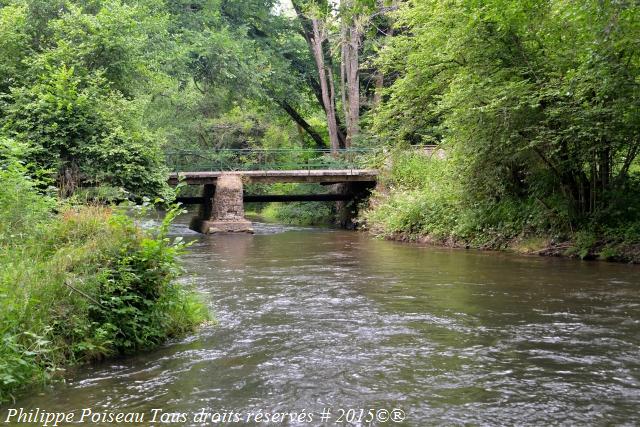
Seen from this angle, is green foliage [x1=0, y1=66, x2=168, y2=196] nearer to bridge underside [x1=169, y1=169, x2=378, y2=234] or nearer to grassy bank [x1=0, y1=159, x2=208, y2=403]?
grassy bank [x1=0, y1=159, x2=208, y2=403]

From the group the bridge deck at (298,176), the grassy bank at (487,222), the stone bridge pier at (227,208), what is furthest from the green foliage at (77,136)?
the bridge deck at (298,176)

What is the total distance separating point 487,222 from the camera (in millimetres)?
18141

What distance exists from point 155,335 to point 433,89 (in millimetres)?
13058

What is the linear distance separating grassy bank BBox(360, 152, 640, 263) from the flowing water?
118 inches

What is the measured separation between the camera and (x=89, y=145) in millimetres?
14969

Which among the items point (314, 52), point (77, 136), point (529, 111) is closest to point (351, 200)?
point (314, 52)

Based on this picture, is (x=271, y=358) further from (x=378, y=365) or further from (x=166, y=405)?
(x=166, y=405)

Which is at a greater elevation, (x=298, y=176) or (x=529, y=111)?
(x=529, y=111)

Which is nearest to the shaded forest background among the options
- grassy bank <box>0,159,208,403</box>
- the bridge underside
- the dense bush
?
grassy bank <box>0,159,208,403</box>

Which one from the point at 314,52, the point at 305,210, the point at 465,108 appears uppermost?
the point at 314,52

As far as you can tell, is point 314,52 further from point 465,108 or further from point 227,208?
point 465,108

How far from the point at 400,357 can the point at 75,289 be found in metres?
3.33

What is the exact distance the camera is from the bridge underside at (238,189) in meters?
26.5

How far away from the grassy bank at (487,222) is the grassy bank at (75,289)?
1062 cm
